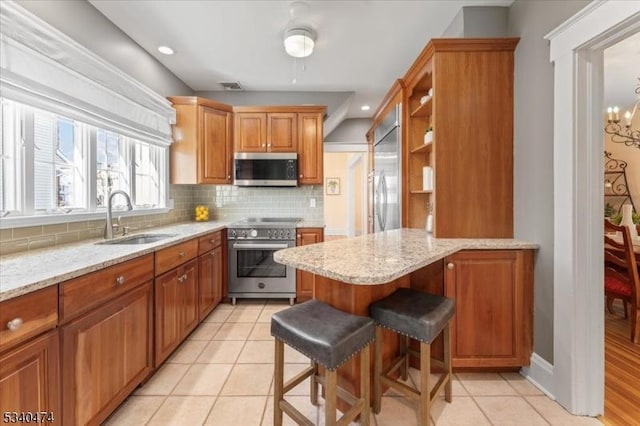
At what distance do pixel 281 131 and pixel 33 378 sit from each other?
2.99 m

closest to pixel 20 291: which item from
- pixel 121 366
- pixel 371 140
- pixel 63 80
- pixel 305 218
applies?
pixel 121 366

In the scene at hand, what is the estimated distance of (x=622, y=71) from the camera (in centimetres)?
274

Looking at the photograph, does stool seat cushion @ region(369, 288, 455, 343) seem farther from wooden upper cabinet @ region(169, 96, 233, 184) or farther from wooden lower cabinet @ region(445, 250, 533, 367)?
wooden upper cabinet @ region(169, 96, 233, 184)

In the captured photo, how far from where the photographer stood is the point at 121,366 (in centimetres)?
149

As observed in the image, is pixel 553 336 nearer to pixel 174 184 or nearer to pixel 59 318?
pixel 59 318

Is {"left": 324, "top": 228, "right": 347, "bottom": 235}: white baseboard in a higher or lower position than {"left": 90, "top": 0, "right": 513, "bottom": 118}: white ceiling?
lower

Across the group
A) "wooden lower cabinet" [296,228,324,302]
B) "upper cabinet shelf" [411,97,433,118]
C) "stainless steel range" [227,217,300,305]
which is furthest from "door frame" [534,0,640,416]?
"stainless steel range" [227,217,300,305]

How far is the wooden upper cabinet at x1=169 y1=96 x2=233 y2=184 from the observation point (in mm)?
3096

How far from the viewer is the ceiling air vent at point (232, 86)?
3441mm

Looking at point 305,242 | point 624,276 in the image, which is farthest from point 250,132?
point 624,276

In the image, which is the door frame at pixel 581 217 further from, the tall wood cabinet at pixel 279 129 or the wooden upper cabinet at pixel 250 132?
the wooden upper cabinet at pixel 250 132

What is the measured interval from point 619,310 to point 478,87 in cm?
292

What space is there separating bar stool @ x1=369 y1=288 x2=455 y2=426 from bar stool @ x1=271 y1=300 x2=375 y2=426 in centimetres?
17

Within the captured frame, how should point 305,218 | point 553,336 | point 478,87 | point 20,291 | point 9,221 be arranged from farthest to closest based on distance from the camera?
point 305,218
point 478,87
point 553,336
point 9,221
point 20,291
